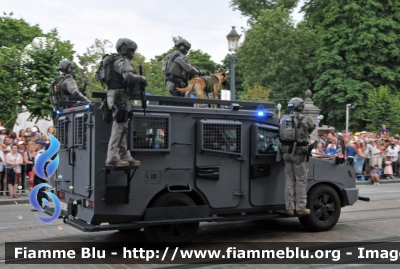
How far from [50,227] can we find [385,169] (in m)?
16.0

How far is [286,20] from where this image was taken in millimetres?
48969

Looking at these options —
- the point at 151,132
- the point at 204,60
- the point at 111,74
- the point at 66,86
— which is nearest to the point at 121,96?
the point at 111,74

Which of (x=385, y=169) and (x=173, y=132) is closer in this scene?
(x=173, y=132)

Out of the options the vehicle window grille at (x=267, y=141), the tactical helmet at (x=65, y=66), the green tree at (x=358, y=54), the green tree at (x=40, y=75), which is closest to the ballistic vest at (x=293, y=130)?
the vehicle window grille at (x=267, y=141)

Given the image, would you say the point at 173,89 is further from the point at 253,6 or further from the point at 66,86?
the point at 253,6

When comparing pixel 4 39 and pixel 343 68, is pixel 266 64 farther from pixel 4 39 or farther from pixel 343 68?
pixel 4 39

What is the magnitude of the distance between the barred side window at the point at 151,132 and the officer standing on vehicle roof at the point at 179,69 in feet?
7.69

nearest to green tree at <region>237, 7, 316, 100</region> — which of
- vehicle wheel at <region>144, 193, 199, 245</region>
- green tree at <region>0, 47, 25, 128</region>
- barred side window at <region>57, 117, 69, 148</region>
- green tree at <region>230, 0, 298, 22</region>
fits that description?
green tree at <region>230, 0, 298, 22</region>

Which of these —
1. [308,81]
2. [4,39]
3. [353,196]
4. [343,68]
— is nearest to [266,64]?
[308,81]

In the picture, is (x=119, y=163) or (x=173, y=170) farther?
(x=173, y=170)

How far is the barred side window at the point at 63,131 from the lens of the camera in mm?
8570

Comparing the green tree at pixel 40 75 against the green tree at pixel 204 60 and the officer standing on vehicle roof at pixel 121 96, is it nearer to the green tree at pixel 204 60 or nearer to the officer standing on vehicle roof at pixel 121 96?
the officer standing on vehicle roof at pixel 121 96

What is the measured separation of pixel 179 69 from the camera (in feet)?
32.8

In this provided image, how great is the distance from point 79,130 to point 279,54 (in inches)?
1598
